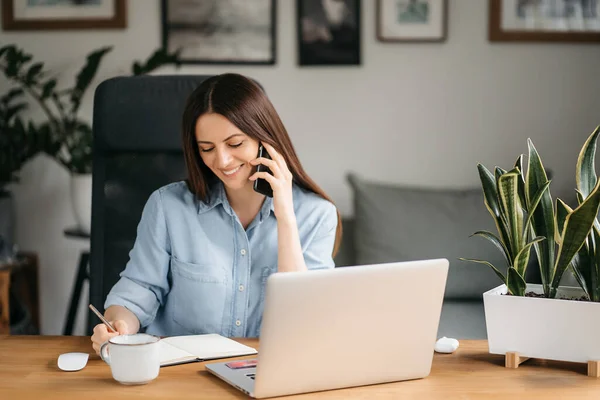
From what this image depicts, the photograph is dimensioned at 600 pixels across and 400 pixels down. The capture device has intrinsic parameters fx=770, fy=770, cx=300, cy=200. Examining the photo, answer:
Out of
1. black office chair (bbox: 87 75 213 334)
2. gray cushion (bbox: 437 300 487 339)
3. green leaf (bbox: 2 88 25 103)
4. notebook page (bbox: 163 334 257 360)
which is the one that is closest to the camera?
notebook page (bbox: 163 334 257 360)

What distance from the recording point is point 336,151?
3229 millimetres

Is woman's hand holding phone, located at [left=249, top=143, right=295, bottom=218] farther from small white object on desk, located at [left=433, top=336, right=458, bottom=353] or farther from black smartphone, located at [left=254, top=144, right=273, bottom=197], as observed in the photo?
small white object on desk, located at [left=433, top=336, right=458, bottom=353]

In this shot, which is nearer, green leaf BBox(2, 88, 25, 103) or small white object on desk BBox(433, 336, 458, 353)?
small white object on desk BBox(433, 336, 458, 353)

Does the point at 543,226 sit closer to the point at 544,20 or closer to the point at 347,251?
the point at 347,251

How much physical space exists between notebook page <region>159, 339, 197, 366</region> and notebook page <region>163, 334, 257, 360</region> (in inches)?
0.4

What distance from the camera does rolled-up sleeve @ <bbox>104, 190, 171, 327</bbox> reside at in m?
1.63

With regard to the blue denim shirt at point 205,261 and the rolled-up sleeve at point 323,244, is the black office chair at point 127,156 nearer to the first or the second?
the blue denim shirt at point 205,261

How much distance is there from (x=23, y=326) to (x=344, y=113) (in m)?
1.53

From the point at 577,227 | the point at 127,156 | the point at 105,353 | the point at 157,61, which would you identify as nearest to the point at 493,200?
the point at 577,227

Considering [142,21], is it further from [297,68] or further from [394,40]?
[394,40]

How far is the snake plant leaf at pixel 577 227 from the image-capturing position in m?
1.24

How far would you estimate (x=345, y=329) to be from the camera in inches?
45.2

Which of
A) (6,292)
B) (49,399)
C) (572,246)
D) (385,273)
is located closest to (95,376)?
(49,399)

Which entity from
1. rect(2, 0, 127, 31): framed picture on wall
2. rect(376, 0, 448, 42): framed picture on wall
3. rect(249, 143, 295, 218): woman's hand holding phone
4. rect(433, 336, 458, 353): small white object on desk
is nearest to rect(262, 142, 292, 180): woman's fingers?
rect(249, 143, 295, 218): woman's hand holding phone
